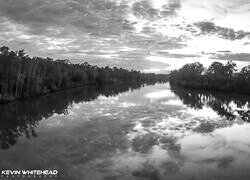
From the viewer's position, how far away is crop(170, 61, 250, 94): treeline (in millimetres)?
76625

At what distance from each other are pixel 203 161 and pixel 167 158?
8.23ft

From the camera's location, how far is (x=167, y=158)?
63.4 feet

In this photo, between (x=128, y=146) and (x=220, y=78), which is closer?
(x=128, y=146)

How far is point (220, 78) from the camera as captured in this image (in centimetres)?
8994

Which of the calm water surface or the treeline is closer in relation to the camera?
the calm water surface

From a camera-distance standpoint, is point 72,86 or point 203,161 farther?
point 72,86

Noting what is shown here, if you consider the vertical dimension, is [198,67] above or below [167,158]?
above

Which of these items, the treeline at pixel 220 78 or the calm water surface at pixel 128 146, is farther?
the treeline at pixel 220 78

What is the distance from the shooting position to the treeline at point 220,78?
76.6m

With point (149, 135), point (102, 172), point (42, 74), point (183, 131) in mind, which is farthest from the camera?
point (42, 74)

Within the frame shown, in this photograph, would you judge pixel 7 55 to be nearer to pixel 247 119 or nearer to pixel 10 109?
pixel 10 109

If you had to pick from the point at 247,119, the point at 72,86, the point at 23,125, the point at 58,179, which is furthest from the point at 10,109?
→ the point at 72,86

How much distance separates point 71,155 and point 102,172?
407 centimetres

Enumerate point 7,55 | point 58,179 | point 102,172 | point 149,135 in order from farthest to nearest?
point 7,55 → point 149,135 → point 102,172 → point 58,179
